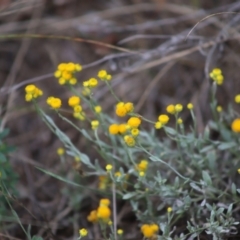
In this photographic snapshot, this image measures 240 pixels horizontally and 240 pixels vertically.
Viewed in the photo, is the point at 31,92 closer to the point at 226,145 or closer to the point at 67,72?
the point at 67,72

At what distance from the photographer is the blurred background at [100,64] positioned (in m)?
2.12

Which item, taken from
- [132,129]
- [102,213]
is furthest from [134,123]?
[102,213]

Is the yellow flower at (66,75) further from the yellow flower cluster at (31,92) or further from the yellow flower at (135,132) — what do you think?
the yellow flower at (135,132)

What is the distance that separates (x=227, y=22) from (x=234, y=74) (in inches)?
9.7

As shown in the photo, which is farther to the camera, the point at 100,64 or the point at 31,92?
the point at 100,64

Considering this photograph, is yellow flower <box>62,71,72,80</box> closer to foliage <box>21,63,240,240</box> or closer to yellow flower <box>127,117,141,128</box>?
foliage <box>21,63,240,240</box>

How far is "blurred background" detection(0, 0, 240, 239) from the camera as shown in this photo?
83.3 inches

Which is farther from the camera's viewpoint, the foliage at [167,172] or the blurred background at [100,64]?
the blurred background at [100,64]

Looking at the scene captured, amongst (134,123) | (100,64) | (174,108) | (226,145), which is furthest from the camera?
(100,64)

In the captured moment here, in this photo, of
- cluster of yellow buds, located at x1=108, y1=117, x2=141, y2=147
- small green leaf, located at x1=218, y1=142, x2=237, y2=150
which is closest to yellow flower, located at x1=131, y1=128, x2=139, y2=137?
cluster of yellow buds, located at x1=108, y1=117, x2=141, y2=147

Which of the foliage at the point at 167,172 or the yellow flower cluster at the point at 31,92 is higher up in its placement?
the yellow flower cluster at the point at 31,92

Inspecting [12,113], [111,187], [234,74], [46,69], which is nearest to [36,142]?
[12,113]

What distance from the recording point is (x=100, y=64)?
270cm

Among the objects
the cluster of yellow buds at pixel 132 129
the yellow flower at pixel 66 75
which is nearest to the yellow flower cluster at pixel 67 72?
the yellow flower at pixel 66 75
